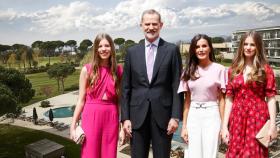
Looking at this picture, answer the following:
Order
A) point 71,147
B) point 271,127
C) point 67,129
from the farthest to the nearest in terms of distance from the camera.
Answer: point 67,129 → point 71,147 → point 271,127

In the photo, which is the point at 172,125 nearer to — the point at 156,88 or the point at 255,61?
the point at 156,88

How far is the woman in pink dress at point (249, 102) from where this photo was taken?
4.91 meters

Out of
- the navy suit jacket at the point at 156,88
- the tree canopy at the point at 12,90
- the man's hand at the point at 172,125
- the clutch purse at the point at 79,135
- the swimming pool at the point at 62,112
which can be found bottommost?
the swimming pool at the point at 62,112

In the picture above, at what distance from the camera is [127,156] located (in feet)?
64.0

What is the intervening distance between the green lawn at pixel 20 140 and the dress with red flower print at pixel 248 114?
615 inches

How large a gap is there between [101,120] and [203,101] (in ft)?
5.77

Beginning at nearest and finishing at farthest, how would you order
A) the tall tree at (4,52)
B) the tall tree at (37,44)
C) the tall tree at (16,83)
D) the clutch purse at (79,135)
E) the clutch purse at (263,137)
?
the clutch purse at (263,137) → the clutch purse at (79,135) → the tall tree at (16,83) → the tall tree at (4,52) → the tall tree at (37,44)

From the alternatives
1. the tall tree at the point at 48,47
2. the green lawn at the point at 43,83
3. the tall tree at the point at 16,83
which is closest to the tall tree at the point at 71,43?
the tall tree at the point at 48,47

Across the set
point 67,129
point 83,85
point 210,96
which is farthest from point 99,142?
point 67,129

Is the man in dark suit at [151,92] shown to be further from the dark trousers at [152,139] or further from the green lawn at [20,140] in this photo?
the green lawn at [20,140]

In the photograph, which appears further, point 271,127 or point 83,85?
point 83,85

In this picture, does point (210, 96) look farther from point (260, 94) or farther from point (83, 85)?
point (83, 85)

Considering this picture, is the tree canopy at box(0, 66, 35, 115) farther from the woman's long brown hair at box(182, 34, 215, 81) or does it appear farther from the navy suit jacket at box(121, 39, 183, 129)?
the woman's long brown hair at box(182, 34, 215, 81)

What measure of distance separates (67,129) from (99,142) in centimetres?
2300
